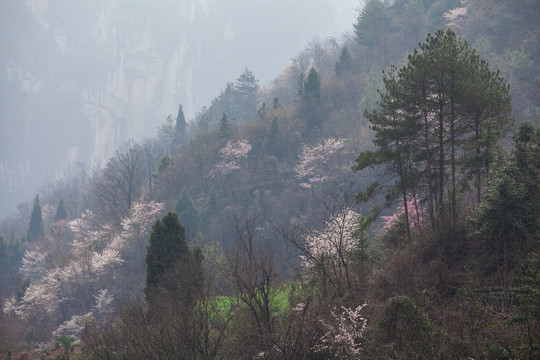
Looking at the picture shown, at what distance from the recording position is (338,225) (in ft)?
48.3

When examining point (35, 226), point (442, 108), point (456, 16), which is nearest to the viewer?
point (442, 108)

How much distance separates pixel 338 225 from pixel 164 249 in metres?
8.89

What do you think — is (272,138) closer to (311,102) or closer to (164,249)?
(311,102)

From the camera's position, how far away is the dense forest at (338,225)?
35.5 ft

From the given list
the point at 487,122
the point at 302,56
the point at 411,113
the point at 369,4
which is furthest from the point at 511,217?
the point at 302,56

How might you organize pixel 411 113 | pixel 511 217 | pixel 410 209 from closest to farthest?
pixel 511 217
pixel 411 113
pixel 410 209

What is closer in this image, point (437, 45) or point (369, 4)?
point (437, 45)

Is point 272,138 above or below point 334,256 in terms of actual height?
above

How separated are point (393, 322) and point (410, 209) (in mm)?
15660

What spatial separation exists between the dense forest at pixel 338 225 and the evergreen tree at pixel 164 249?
0.07m

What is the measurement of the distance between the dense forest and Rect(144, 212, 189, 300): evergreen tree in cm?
7

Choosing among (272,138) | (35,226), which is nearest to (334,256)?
(272,138)

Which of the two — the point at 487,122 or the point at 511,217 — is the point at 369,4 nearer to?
the point at 487,122

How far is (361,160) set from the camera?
1490 centimetres
